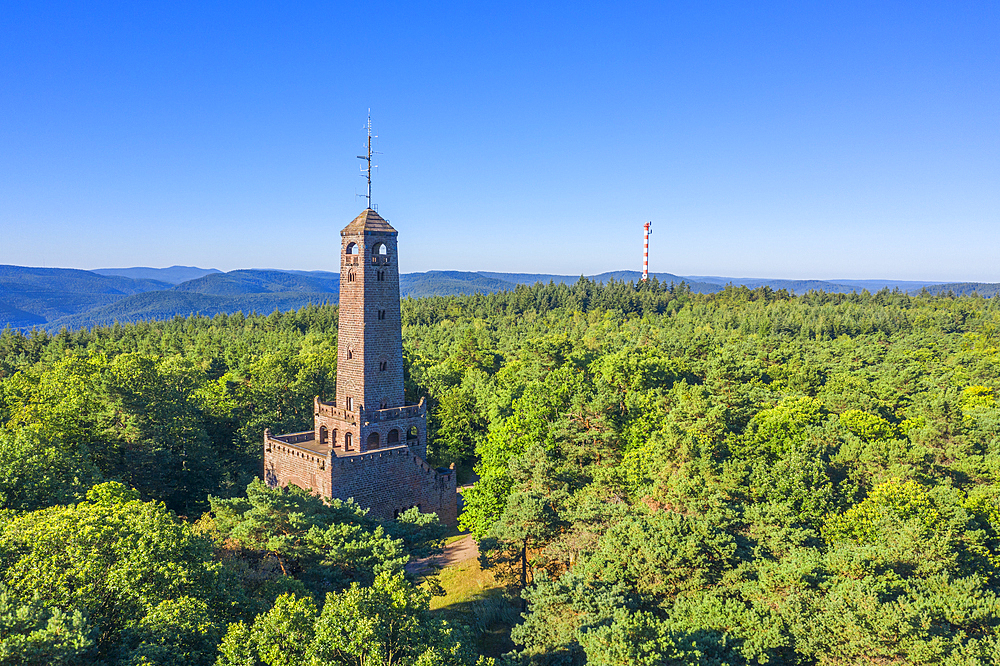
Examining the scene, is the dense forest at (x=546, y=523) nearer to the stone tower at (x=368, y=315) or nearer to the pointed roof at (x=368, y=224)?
the stone tower at (x=368, y=315)

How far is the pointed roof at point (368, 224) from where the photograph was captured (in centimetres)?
3098

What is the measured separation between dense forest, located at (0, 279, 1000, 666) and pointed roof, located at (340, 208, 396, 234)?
13.2 m

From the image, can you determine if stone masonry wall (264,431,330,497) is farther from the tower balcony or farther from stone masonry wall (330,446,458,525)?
the tower balcony

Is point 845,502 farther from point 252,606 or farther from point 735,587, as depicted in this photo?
point 252,606

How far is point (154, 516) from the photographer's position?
17750mm

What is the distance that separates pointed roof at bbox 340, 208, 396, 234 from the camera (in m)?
31.0

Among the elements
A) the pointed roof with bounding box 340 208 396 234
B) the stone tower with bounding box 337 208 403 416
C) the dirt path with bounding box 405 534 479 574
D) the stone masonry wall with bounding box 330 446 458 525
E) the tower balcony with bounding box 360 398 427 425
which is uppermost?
the pointed roof with bounding box 340 208 396 234

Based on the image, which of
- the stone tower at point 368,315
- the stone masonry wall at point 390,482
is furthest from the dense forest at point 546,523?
the stone tower at point 368,315

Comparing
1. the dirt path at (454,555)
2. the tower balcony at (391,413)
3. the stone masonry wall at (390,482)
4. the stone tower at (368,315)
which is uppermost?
the stone tower at (368,315)

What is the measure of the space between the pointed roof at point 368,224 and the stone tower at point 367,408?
0.13 feet

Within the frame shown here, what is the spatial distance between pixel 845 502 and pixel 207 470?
3600 cm

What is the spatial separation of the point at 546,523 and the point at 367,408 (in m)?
11.8

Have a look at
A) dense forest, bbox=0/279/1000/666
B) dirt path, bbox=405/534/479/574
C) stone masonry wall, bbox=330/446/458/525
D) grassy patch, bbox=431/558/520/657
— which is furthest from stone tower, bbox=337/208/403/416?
grassy patch, bbox=431/558/520/657

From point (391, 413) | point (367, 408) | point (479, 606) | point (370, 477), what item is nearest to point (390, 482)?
point (370, 477)
